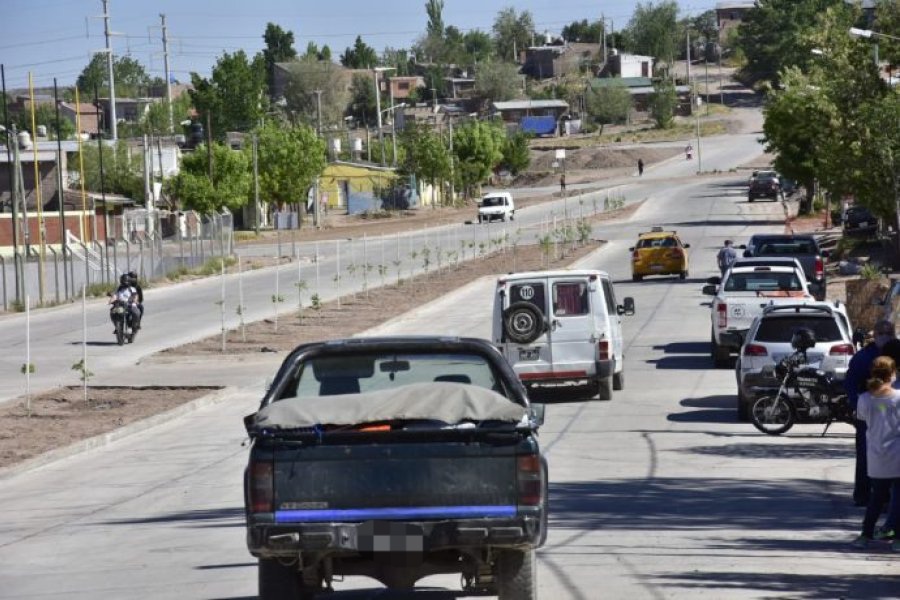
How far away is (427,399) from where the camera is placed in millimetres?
9945

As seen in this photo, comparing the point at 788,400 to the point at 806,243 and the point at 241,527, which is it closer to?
the point at 241,527

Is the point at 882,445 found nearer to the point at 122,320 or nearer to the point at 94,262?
the point at 122,320

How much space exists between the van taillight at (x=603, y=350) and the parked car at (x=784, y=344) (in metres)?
2.46

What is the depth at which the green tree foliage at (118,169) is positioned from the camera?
400ft

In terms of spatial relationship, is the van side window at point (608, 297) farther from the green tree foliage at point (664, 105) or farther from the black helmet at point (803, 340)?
the green tree foliage at point (664, 105)

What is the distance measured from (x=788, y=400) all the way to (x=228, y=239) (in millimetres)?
56522

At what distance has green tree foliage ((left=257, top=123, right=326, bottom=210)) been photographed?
4387 inches

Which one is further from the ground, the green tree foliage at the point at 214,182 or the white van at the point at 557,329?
the green tree foliage at the point at 214,182

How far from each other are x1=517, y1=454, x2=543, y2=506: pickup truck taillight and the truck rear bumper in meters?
0.10

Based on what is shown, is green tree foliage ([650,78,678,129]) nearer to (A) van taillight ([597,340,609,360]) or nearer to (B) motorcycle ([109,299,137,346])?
(B) motorcycle ([109,299,137,346])

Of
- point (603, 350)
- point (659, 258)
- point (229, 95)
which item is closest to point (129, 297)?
point (603, 350)

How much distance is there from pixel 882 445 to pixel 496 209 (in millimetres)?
90735

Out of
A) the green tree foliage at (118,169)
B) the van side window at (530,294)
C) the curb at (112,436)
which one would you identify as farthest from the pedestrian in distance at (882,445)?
the green tree foliage at (118,169)

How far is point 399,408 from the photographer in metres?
9.86
